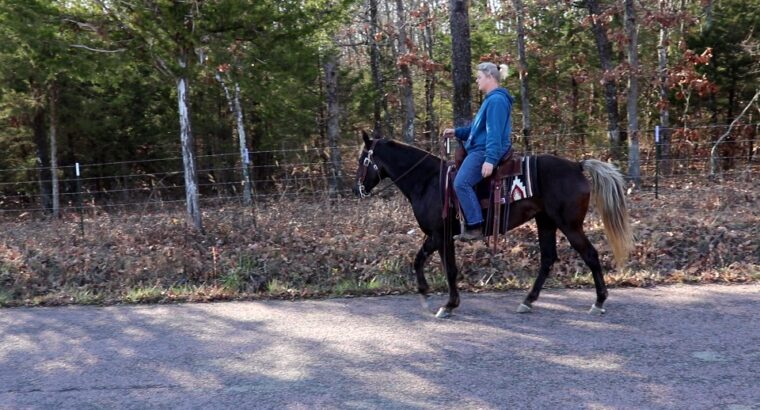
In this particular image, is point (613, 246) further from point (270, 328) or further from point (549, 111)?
point (549, 111)

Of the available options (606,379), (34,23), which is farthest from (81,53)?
(606,379)

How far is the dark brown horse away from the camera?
621cm

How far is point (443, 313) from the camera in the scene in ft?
20.2

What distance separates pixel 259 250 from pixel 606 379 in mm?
5390

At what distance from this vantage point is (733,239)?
320 inches

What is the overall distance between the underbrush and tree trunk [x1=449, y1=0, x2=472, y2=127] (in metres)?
1.86

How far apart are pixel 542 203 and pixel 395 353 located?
2344 millimetres

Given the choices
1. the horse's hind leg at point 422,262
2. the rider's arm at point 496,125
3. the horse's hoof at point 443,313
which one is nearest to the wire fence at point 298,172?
the horse's hind leg at point 422,262

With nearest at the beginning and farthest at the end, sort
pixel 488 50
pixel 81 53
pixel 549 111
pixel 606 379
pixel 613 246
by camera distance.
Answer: pixel 606 379, pixel 613 246, pixel 81 53, pixel 488 50, pixel 549 111

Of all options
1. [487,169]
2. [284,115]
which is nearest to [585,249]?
[487,169]

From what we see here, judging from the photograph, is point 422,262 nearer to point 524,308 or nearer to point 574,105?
point 524,308

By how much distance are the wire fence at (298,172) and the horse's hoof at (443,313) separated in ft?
14.3

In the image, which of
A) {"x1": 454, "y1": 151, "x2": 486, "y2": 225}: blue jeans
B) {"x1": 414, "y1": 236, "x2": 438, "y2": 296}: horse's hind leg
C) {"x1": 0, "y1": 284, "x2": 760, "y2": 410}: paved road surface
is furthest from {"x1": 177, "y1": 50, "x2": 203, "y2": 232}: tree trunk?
{"x1": 454, "y1": 151, "x2": 486, "y2": 225}: blue jeans

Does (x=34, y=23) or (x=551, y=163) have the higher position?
(x=34, y=23)
